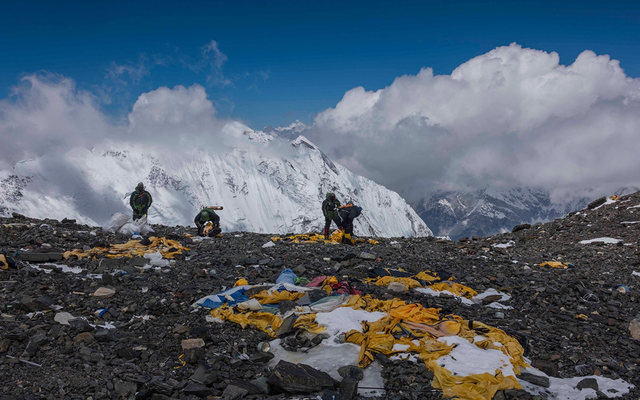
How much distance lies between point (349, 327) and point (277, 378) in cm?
219

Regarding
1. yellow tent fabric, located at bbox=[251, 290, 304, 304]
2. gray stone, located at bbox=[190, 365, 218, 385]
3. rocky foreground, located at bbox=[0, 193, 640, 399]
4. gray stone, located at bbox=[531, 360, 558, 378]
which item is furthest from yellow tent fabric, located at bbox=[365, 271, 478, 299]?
gray stone, located at bbox=[190, 365, 218, 385]

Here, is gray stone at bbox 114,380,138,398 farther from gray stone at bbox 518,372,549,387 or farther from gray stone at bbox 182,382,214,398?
gray stone at bbox 518,372,549,387

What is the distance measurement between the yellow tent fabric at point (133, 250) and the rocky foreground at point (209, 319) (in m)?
0.40

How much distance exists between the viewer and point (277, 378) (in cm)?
516

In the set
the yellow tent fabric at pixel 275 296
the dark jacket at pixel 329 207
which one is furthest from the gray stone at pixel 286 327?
the dark jacket at pixel 329 207

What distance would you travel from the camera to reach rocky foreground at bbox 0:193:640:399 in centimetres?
535

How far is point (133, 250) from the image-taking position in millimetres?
13266

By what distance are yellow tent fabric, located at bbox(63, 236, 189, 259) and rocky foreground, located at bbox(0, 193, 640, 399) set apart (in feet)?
1.31

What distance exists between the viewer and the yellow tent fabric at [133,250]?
12023 millimetres

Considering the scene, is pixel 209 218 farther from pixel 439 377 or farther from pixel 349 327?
pixel 439 377

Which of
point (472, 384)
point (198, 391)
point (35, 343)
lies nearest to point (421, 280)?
point (472, 384)

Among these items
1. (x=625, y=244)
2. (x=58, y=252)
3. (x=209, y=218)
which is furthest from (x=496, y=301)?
(x=209, y=218)

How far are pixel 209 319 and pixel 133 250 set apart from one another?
729cm

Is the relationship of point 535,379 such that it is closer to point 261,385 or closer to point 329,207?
point 261,385
